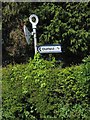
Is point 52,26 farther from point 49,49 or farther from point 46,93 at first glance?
point 46,93

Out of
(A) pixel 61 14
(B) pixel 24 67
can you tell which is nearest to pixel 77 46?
(A) pixel 61 14

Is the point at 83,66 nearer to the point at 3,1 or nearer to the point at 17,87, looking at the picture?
the point at 17,87

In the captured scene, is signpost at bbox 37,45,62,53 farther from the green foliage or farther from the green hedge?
the green foliage

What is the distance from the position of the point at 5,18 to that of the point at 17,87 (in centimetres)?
793

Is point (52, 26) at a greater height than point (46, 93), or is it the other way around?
point (52, 26)

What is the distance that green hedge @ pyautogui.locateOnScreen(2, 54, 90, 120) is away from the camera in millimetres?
9961

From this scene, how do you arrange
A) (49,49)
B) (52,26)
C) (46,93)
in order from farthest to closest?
(52,26) → (49,49) → (46,93)

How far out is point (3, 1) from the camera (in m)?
17.8

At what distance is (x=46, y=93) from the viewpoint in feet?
32.8

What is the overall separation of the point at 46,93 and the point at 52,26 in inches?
286

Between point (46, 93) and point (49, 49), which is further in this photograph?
point (49, 49)

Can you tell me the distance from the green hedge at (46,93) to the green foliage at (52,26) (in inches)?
260

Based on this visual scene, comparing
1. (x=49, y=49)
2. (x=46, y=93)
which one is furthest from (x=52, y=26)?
(x=46, y=93)

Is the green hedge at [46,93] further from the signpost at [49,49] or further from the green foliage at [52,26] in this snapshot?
the green foliage at [52,26]
